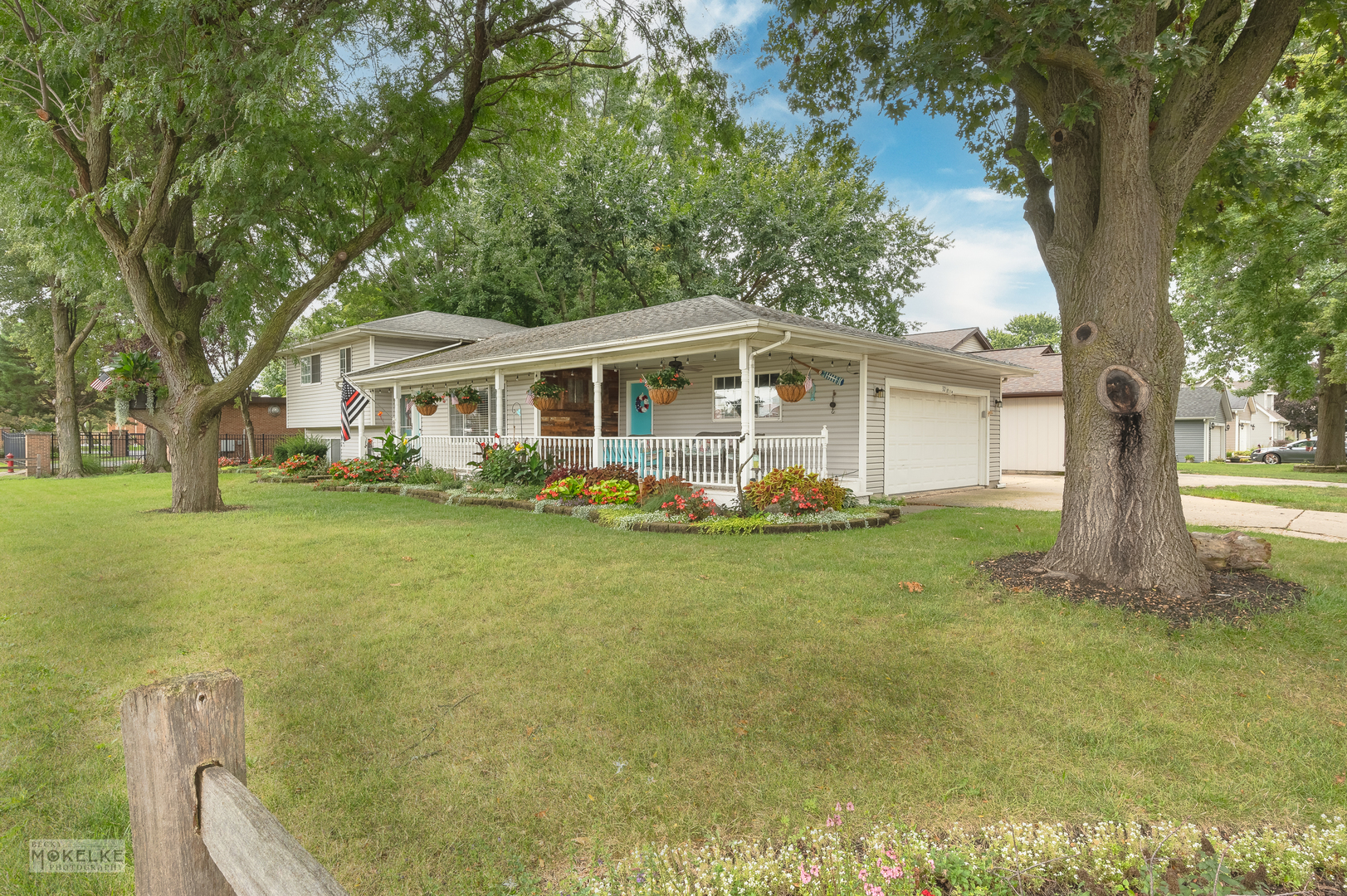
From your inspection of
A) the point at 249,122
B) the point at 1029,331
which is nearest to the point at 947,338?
the point at 249,122

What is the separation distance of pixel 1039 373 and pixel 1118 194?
17.7 m

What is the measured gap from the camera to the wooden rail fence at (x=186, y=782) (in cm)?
129

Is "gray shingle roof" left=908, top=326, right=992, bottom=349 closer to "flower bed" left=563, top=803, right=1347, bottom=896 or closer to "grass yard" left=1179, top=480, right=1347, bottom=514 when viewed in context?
"grass yard" left=1179, top=480, right=1347, bottom=514

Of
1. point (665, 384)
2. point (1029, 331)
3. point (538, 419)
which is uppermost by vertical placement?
point (1029, 331)

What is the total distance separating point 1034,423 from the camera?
71.3ft

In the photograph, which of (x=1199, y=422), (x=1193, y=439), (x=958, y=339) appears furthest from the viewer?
(x=1193, y=439)

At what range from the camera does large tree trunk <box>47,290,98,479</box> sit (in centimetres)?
1942

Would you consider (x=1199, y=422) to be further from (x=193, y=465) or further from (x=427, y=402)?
(x=193, y=465)

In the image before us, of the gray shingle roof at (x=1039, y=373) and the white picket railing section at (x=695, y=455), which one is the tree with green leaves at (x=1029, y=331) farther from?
the white picket railing section at (x=695, y=455)

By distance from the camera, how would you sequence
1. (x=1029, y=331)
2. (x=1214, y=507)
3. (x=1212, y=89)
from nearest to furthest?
(x=1212, y=89) < (x=1214, y=507) < (x=1029, y=331)

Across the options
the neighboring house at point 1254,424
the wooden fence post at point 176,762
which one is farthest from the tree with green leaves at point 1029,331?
the wooden fence post at point 176,762

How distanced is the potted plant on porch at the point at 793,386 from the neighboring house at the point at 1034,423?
42.5 ft

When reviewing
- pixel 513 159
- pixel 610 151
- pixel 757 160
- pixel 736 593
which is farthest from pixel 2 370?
pixel 736 593

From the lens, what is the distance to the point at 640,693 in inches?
140
